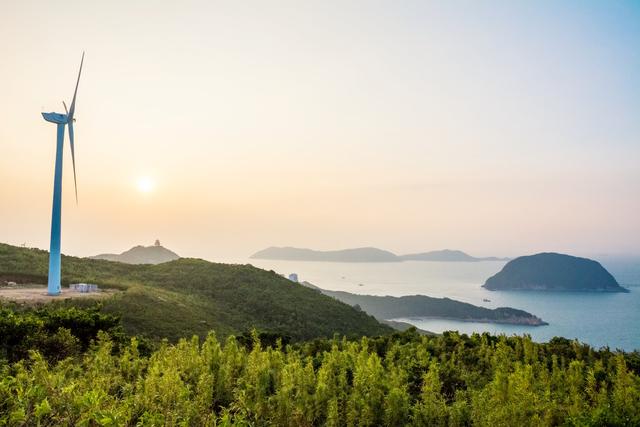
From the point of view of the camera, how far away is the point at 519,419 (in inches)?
345

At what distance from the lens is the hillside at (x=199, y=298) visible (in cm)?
3397

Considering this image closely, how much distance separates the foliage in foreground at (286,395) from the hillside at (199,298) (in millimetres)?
18771

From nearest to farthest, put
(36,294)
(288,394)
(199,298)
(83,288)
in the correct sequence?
1. (288,394)
2. (36,294)
3. (83,288)
4. (199,298)

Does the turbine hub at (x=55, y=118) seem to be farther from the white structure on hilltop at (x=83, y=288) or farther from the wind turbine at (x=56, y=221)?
the white structure on hilltop at (x=83, y=288)

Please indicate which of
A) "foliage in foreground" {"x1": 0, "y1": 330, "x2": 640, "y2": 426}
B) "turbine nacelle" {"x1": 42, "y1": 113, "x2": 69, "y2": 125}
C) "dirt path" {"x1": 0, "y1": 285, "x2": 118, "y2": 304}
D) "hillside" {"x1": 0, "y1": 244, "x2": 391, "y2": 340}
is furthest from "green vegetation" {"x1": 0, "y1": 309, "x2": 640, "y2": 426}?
"turbine nacelle" {"x1": 42, "y1": 113, "x2": 69, "y2": 125}

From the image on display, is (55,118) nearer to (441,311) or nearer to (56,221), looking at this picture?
(56,221)

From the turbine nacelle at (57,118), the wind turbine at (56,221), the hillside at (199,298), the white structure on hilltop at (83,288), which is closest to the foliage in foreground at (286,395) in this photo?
the hillside at (199,298)

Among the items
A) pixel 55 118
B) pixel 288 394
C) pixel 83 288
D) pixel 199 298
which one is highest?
pixel 55 118

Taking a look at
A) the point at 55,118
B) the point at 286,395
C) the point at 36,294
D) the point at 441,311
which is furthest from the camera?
the point at 441,311

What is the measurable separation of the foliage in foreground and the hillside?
61.6 feet

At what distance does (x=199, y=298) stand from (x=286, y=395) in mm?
42704

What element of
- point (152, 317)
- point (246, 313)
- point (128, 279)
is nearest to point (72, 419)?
point (152, 317)

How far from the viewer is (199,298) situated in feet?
165

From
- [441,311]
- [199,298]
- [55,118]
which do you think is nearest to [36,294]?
[55,118]
